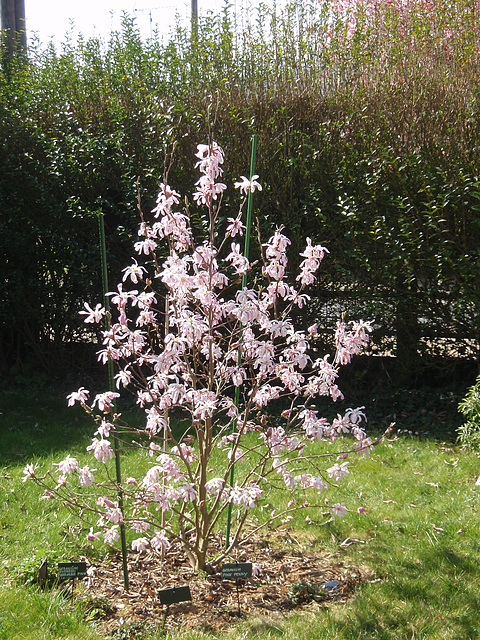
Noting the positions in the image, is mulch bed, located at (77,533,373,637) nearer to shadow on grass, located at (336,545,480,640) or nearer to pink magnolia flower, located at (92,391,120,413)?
shadow on grass, located at (336,545,480,640)

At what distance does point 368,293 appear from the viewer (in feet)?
19.5

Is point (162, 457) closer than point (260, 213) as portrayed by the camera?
Yes

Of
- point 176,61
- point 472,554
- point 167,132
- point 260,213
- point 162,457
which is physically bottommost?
point 472,554

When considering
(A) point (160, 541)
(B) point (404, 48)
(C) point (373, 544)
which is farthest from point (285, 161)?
(A) point (160, 541)

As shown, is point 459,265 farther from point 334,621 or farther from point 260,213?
point 334,621

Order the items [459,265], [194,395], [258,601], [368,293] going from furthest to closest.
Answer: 1. [368,293]
2. [459,265]
3. [258,601]
4. [194,395]

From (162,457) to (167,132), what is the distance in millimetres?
3955

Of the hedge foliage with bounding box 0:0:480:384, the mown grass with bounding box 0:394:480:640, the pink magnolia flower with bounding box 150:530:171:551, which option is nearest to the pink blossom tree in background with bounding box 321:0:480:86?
the hedge foliage with bounding box 0:0:480:384

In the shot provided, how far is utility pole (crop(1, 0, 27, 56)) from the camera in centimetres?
835

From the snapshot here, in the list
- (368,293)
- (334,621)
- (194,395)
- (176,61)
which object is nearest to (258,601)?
(334,621)

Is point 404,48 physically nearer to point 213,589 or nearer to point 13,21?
point 13,21

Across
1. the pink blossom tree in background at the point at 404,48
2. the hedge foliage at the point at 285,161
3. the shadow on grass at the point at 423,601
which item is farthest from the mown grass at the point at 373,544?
the pink blossom tree in background at the point at 404,48

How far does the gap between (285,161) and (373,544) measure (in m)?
3.73

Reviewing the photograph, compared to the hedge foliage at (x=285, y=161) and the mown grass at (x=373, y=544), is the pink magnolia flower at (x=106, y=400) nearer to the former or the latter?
the mown grass at (x=373, y=544)
